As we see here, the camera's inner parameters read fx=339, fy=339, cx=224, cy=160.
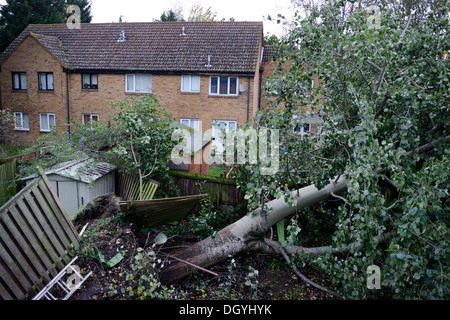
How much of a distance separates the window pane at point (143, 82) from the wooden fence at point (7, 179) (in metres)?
8.73

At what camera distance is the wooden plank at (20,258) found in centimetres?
399

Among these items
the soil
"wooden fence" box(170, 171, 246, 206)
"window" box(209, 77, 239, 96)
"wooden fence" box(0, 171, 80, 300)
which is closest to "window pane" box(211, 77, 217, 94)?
"window" box(209, 77, 239, 96)

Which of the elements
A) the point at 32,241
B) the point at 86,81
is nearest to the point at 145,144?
the point at 32,241

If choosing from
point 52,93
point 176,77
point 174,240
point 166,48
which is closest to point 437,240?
point 174,240

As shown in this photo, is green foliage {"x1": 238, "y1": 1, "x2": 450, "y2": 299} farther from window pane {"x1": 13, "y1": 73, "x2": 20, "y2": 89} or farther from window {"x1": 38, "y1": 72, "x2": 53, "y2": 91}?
window pane {"x1": 13, "y1": 73, "x2": 20, "y2": 89}

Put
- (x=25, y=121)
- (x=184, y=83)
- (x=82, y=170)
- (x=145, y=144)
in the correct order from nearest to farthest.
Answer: (x=145, y=144), (x=82, y=170), (x=184, y=83), (x=25, y=121)

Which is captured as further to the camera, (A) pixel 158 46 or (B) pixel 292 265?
(A) pixel 158 46

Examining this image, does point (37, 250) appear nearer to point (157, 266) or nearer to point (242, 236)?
point (157, 266)

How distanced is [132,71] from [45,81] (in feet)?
17.5

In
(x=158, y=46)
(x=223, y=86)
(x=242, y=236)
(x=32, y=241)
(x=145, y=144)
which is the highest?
(x=158, y=46)

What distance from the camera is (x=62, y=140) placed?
31.5ft

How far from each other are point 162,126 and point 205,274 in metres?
4.26

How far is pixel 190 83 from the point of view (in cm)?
1736

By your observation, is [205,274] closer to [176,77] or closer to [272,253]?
[272,253]
